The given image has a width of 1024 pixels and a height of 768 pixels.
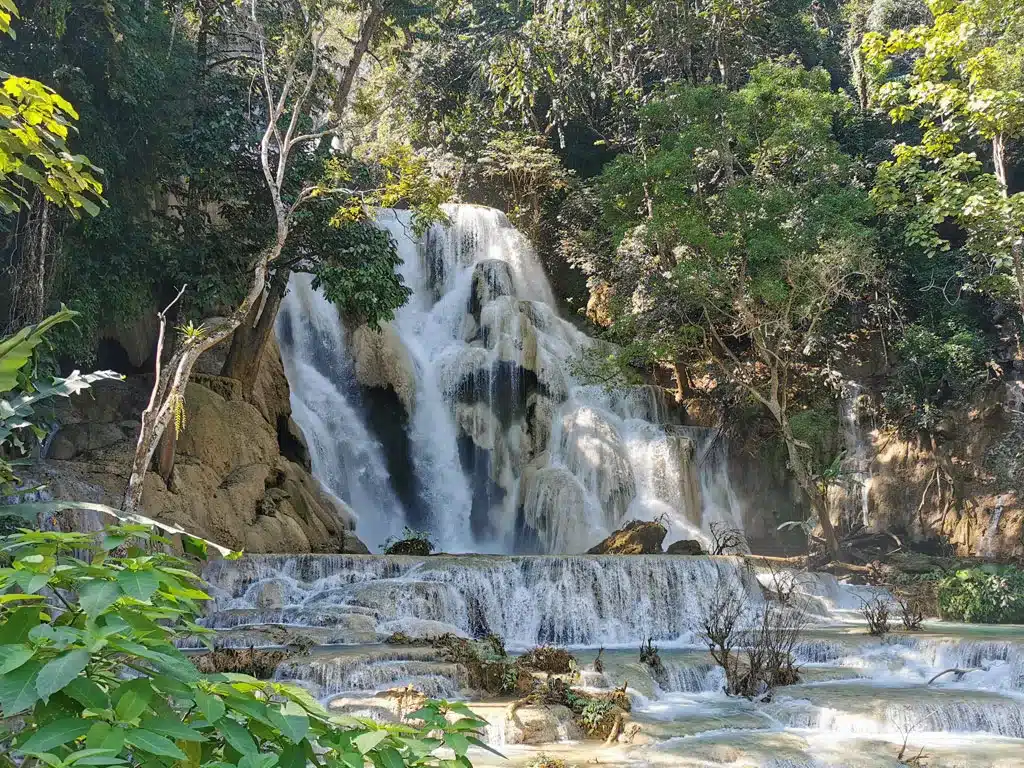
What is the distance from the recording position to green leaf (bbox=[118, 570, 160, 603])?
1.54m

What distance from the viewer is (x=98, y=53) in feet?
47.0

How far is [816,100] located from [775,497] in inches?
372

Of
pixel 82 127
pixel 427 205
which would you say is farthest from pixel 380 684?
pixel 82 127

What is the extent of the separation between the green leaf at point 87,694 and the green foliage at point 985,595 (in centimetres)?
1582

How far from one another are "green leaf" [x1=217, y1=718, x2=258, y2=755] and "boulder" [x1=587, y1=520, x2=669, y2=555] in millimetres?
15202

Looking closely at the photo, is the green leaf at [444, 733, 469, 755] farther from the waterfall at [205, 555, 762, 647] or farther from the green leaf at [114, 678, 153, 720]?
the waterfall at [205, 555, 762, 647]

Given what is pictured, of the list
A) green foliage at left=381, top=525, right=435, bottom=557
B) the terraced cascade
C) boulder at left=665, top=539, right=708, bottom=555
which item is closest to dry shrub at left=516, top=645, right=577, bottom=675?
the terraced cascade

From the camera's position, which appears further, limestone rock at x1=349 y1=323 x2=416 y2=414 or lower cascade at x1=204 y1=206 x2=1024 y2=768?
limestone rock at x1=349 y1=323 x2=416 y2=414

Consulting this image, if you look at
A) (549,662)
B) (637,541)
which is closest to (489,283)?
(637,541)

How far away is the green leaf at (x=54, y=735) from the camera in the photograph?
1.40 m

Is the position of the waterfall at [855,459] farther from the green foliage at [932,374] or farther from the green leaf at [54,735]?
the green leaf at [54,735]

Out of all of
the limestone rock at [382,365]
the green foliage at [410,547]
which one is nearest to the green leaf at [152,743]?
the green foliage at [410,547]

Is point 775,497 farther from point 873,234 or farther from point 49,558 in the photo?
point 49,558

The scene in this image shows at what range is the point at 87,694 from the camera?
4.94 feet
